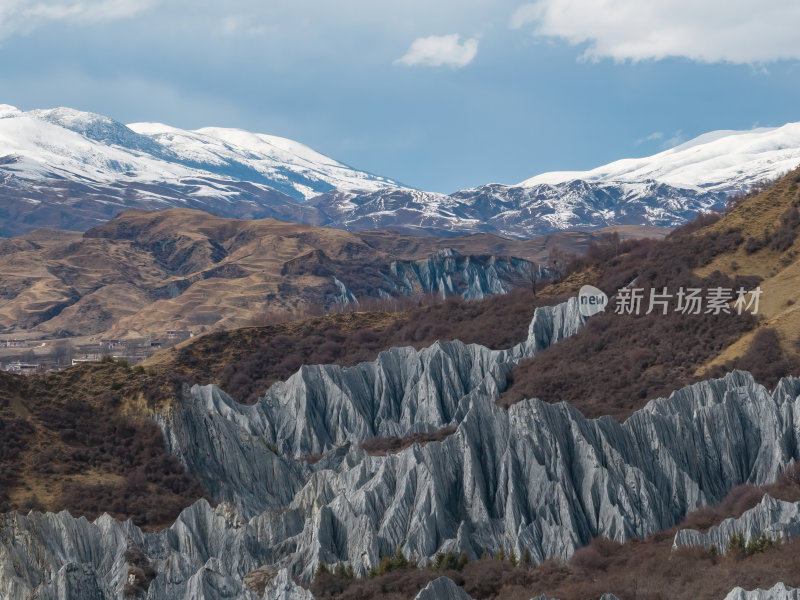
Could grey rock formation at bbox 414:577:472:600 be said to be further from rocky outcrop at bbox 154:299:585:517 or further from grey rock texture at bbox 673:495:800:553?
rocky outcrop at bbox 154:299:585:517

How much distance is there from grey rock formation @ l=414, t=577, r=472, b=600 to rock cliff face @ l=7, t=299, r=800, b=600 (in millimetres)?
6357

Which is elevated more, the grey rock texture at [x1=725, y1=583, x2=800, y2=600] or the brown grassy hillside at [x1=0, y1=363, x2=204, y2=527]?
the brown grassy hillside at [x1=0, y1=363, x2=204, y2=527]

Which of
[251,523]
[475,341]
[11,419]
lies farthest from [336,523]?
[475,341]

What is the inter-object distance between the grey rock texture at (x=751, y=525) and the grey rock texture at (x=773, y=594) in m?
11.5

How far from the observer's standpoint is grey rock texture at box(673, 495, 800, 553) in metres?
47.4

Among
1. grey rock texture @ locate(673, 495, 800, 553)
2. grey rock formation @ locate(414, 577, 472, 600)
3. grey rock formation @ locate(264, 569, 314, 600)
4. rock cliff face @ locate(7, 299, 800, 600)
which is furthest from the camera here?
rock cliff face @ locate(7, 299, 800, 600)

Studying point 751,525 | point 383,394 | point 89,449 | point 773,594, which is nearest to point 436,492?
point 751,525

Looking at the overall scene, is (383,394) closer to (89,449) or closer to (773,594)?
(89,449)

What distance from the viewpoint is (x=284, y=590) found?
4272 cm

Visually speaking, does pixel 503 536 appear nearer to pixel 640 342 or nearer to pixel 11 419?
pixel 11 419

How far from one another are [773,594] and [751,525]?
42.2ft

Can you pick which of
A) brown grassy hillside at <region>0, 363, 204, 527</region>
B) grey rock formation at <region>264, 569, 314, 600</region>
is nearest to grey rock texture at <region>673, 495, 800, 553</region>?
grey rock formation at <region>264, 569, 314, 600</region>

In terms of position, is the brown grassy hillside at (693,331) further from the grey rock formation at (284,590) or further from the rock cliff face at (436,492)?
the grey rock formation at (284,590)

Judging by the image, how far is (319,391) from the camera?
94.8 meters
